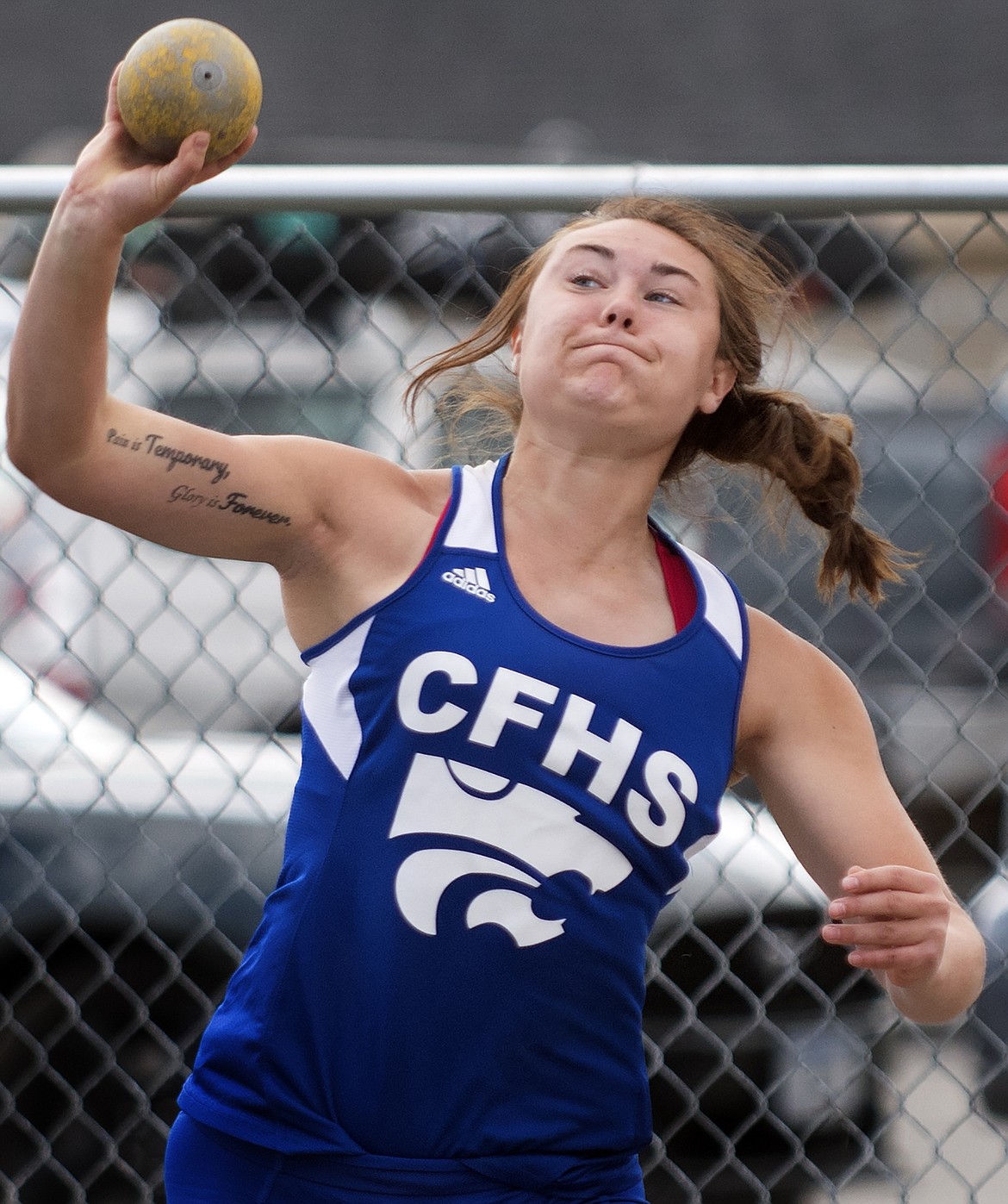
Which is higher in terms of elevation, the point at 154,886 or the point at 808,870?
the point at 808,870

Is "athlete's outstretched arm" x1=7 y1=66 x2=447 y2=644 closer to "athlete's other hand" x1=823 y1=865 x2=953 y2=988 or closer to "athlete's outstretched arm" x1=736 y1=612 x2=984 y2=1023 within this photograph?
"athlete's outstretched arm" x1=736 y1=612 x2=984 y2=1023

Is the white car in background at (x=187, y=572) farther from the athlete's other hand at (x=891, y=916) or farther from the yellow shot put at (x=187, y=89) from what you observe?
the athlete's other hand at (x=891, y=916)

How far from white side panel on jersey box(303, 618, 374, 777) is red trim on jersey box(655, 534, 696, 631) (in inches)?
15.9

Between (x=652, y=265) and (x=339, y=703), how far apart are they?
701 mm


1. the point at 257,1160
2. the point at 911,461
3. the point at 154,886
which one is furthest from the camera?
the point at 911,461

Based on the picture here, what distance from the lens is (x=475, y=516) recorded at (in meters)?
1.76

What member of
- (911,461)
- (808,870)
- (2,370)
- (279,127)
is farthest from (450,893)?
(279,127)

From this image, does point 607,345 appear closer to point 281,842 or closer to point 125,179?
point 125,179

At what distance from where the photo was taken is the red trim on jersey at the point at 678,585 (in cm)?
181

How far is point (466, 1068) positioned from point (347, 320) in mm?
4336

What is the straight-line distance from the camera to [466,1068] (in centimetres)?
165

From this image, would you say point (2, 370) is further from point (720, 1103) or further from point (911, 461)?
point (911, 461)

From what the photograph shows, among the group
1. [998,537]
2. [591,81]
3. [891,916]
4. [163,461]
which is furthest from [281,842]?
[591,81]

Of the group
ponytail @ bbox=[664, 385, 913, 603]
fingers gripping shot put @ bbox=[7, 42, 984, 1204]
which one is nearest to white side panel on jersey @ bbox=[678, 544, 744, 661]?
fingers gripping shot put @ bbox=[7, 42, 984, 1204]
